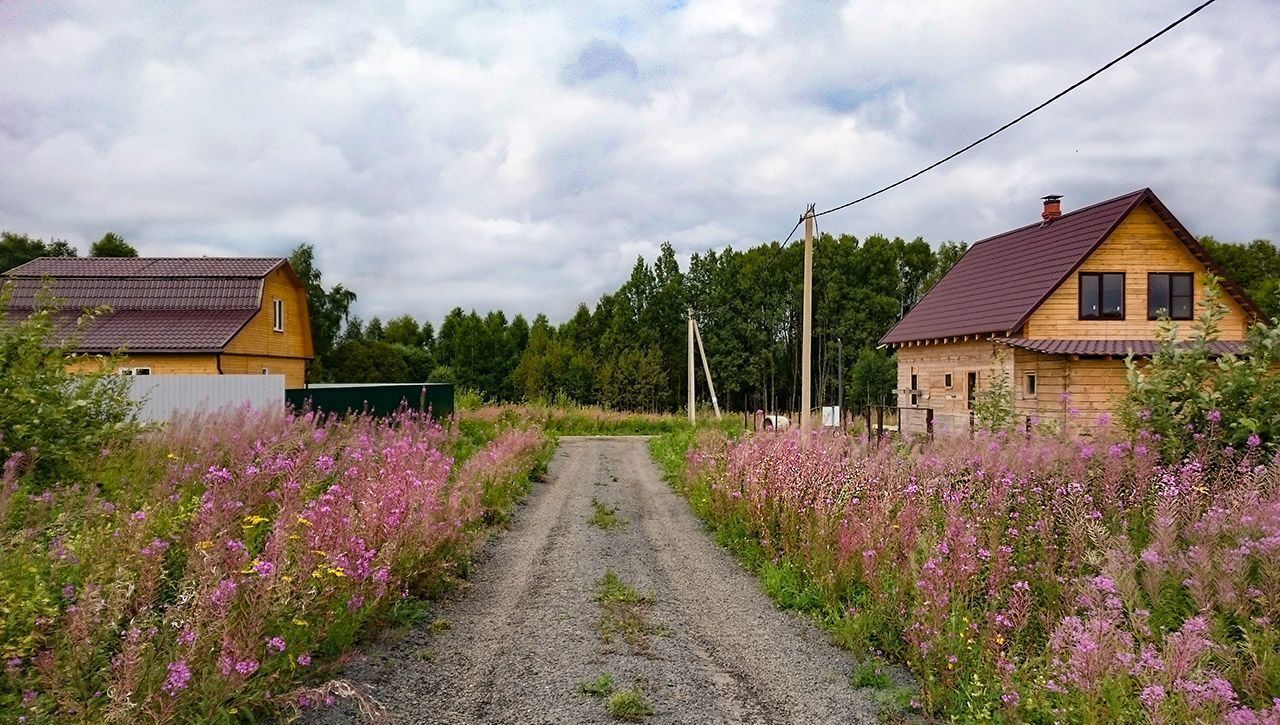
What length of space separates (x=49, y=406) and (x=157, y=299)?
22.9 m

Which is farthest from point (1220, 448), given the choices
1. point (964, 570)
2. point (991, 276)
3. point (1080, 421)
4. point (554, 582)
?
point (991, 276)

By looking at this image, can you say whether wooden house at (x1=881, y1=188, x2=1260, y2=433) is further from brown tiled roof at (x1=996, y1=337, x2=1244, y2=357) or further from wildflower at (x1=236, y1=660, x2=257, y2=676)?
wildflower at (x1=236, y1=660, x2=257, y2=676)

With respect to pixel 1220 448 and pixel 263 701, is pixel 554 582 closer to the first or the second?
pixel 263 701

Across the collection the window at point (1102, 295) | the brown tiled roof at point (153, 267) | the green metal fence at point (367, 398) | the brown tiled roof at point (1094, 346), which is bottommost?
the green metal fence at point (367, 398)

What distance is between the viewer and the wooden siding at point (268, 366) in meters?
27.1

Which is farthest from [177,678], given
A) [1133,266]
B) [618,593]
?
[1133,266]

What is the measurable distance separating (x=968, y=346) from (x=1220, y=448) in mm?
17724

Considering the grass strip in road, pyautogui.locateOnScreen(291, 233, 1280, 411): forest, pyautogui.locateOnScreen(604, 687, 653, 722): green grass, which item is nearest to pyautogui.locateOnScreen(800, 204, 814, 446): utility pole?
the grass strip in road

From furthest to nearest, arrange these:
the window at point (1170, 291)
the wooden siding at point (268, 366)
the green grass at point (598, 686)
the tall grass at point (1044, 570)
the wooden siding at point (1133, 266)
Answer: the wooden siding at point (268, 366) → the window at point (1170, 291) → the wooden siding at point (1133, 266) → the green grass at point (598, 686) → the tall grass at point (1044, 570)

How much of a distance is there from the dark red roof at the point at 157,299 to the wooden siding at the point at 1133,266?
25747 millimetres

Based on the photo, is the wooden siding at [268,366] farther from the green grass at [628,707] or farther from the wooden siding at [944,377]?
the green grass at [628,707]

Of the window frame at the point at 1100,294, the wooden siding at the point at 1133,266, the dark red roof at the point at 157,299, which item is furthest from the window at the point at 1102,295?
the dark red roof at the point at 157,299

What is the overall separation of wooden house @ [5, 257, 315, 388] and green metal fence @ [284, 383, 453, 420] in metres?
5.45

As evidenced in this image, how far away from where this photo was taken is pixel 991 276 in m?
27.4
